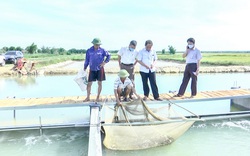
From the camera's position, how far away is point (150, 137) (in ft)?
15.8

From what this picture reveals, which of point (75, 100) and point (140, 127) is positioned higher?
point (75, 100)

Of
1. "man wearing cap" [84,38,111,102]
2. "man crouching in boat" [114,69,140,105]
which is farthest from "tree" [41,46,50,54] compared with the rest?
"man crouching in boat" [114,69,140,105]

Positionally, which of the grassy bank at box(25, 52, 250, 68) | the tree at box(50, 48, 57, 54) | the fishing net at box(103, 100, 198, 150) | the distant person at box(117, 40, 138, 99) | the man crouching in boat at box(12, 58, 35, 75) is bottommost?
the fishing net at box(103, 100, 198, 150)

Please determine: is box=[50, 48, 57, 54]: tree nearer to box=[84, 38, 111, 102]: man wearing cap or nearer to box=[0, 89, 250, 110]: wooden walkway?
box=[0, 89, 250, 110]: wooden walkway

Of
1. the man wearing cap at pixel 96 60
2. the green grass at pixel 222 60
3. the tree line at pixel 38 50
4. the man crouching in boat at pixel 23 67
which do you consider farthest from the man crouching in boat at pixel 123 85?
the tree line at pixel 38 50

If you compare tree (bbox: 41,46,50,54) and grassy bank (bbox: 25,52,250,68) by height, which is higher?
tree (bbox: 41,46,50,54)

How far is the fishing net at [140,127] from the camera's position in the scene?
14.9ft

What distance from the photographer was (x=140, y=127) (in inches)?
179

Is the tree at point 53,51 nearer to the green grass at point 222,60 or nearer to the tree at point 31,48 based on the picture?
the tree at point 31,48

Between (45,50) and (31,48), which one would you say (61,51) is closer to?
(45,50)

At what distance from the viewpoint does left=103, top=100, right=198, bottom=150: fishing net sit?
4527 millimetres

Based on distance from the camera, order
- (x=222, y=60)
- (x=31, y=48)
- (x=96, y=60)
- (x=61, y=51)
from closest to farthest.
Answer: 1. (x=96, y=60)
2. (x=222, y=60)
3. (x=31, y=48)
4. (x=61, y=51)

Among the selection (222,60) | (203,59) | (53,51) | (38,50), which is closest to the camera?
(222,60)

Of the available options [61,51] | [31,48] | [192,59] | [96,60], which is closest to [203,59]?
[192,59]
